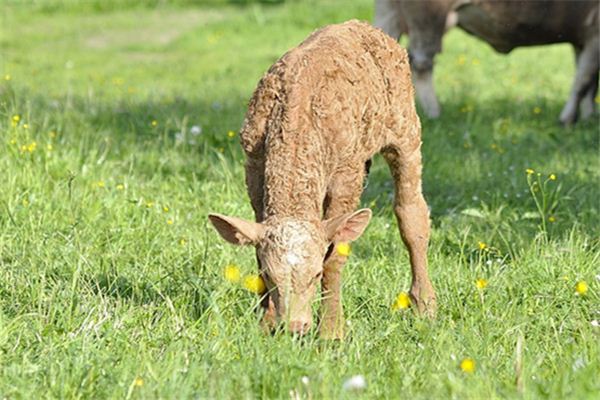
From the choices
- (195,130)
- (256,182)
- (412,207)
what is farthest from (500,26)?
(256,182)

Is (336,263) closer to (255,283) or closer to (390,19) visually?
(255,283)

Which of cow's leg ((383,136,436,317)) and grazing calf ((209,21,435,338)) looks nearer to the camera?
grazing calf ((209,21,435,338))

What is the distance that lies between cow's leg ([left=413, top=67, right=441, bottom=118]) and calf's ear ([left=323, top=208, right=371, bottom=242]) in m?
6.45

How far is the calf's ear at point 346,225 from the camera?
15.7 feet

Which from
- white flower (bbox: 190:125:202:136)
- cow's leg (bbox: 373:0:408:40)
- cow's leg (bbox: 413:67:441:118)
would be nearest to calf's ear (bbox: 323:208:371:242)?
white flower (bbox: 190:125:202:136)

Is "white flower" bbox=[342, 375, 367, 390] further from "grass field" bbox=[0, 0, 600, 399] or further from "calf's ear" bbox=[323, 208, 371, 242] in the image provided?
"calf's ear" bbox=[323, 208, 371, 242]

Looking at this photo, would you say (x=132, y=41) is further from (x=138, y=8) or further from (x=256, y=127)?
(x=256, y=127)

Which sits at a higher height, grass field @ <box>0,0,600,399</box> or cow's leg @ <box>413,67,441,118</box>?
grass field @ <box>0,0,600,399</box>

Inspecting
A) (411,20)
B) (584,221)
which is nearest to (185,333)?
(584,221)

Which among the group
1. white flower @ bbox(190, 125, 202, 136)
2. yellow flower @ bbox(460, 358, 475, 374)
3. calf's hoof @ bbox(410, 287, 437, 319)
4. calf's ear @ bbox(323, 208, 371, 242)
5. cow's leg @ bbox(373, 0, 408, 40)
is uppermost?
calf's ear @ bbox(323, 208, 371, 242)

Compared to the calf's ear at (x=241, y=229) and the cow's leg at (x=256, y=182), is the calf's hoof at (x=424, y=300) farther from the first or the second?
the calf's ear at (x=241, y=229)

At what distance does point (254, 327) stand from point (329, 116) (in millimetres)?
1088

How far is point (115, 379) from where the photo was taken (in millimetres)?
4105

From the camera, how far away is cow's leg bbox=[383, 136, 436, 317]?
18.5 ft
